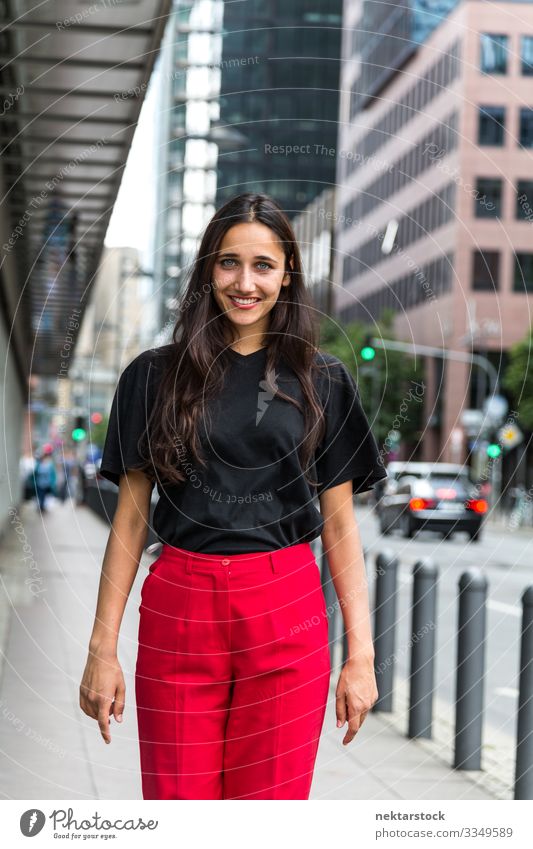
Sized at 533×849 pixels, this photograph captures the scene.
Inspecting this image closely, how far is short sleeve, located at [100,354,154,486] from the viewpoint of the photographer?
3385mm

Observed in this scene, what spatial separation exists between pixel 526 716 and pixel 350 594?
3104 mm

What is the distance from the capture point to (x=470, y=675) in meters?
7.26

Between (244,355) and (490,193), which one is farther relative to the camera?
(490,193)

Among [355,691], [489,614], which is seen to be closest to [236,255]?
[355,691]

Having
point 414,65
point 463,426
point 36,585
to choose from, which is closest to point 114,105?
point 36,585

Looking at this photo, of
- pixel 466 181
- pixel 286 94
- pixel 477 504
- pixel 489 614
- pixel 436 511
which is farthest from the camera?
pixel 286 94

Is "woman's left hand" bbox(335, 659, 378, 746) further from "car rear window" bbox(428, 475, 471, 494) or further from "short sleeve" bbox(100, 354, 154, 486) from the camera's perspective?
"car rear window" bbox(428, 475, 471, 494)

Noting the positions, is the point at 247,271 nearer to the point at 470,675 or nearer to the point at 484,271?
the point at 470,675

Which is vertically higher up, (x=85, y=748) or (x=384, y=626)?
(x=384, y=626)

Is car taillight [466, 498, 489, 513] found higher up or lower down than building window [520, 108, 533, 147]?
lower down

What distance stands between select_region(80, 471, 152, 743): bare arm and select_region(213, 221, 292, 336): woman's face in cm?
43

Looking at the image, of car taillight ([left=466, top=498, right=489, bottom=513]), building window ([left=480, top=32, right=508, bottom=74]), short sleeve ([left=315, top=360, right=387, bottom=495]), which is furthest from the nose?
building window ([left=480, top=32, right=508, bottom=74])
